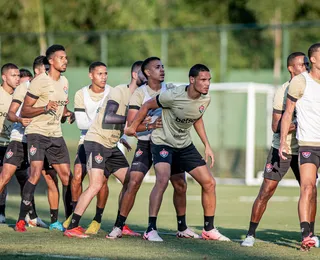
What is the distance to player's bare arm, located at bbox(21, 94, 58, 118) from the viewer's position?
12336 millimetres

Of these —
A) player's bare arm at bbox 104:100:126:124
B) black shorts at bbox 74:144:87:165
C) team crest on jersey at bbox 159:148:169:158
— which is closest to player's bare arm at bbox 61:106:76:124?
black shorts at bbox 74:144:87:165

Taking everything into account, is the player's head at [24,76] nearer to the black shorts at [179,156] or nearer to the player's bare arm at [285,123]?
the black shorts at [179,156]

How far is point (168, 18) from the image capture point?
44.1 meters

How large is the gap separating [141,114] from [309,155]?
84.4 inches

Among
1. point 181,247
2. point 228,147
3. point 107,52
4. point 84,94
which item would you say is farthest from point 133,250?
point 107,52

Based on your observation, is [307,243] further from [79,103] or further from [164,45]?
[164,45]

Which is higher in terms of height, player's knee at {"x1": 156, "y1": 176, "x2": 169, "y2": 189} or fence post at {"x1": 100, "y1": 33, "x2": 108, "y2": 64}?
fence post at {"x1": 100, "y1": 33, "x2": 108, "y2": 64}

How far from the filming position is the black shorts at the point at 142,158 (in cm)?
1203

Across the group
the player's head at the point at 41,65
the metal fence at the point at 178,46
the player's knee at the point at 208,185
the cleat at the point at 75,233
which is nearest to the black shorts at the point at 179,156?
the player's knee at the point at 208,185

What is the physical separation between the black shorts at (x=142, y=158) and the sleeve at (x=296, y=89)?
2309 millimetres

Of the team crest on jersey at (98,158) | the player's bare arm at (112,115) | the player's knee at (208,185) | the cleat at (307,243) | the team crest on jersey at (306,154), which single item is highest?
the player's bare arm at (112,115)

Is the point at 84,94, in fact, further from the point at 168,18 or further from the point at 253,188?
the point at 168,18

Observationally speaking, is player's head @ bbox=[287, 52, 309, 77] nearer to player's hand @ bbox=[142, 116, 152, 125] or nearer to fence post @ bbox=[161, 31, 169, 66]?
player's hand @ bbox=[142, 116, 152, 125]

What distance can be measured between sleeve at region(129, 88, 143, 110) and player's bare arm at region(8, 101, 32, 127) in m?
1.61
